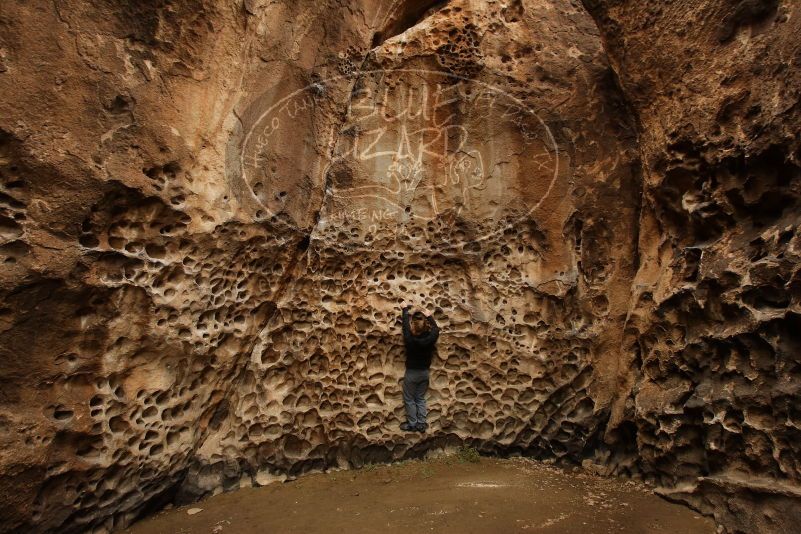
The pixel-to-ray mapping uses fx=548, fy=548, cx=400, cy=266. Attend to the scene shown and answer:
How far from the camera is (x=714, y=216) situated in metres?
3.42

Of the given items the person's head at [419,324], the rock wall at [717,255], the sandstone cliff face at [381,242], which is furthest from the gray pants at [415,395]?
the rock wall at [717,255]

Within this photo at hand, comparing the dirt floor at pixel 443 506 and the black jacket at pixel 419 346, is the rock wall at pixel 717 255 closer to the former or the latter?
the dirt floor at pixel 443 506

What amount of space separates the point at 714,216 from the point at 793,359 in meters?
1.00

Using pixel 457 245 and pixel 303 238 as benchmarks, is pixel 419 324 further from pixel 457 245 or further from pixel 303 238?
pixel 303 238

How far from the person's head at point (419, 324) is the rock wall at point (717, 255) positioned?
154 cm

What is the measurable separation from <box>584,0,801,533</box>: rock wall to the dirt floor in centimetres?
36

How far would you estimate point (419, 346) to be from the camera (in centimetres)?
437

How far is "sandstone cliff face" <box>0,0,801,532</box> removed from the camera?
3.01 meters

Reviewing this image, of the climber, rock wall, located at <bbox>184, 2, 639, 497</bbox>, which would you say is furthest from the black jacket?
rock wall, located at <bbox>184, 2, 639, 497</bbox>

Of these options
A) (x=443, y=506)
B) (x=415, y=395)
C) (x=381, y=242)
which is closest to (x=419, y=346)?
(x=415, y=395)

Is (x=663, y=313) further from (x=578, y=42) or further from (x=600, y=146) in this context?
(x=578, y=42)

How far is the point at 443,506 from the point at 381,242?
2078 mm

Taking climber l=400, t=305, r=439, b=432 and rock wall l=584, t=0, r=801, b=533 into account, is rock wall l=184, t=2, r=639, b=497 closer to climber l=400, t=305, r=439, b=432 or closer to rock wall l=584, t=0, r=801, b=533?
climber l=400, t=305, r=439, b=432

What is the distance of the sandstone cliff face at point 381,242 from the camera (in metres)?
3.01
